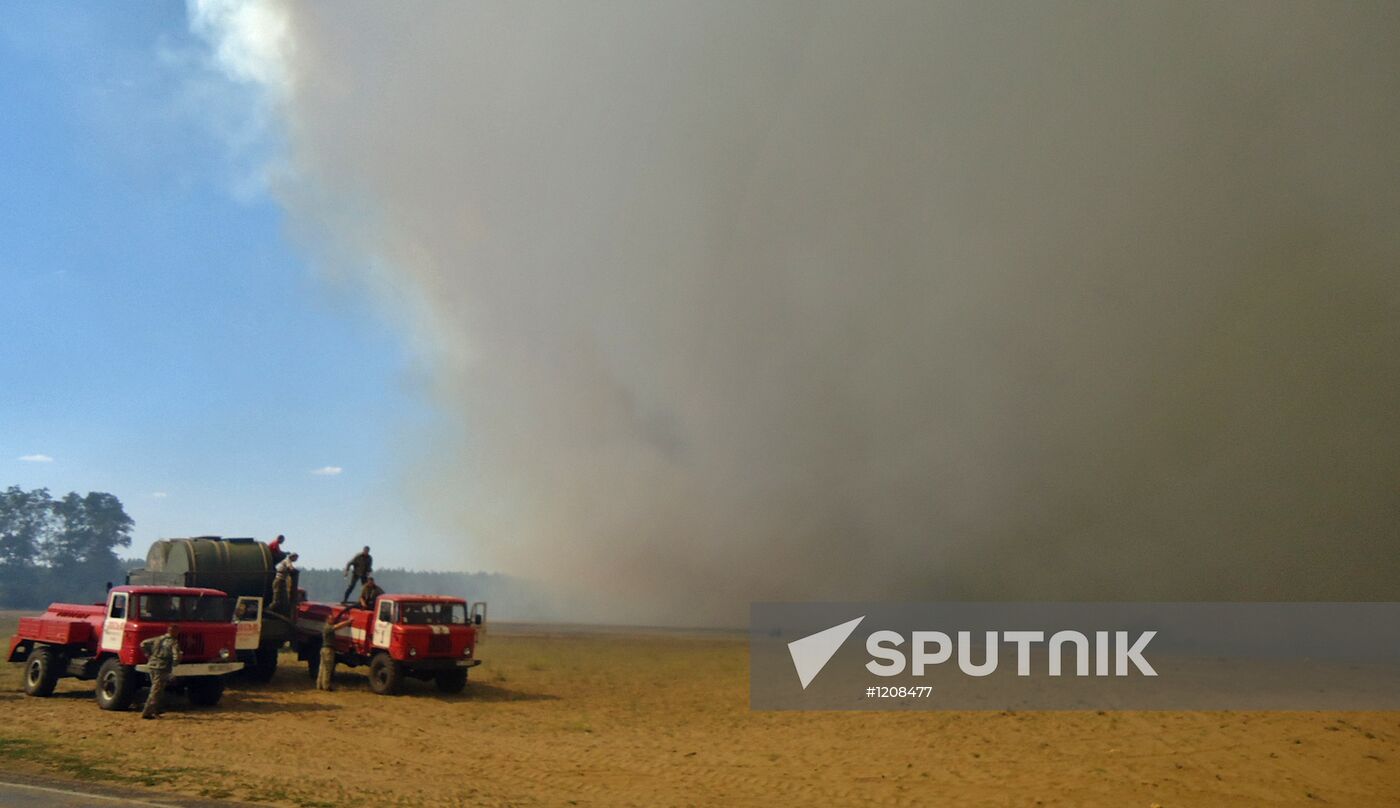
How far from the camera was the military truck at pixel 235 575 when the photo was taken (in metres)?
25.0

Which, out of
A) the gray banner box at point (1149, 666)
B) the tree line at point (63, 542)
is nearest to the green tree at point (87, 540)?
the tree line at point (63, 542)

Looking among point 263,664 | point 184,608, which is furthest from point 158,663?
point 263,664

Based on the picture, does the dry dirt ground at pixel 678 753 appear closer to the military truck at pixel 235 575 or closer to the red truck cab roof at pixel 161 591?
the military truck at pixel 235 575

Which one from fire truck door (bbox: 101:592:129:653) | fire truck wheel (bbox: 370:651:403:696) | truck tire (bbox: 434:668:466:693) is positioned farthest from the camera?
truck tire (bbox: 434:668:466:693)

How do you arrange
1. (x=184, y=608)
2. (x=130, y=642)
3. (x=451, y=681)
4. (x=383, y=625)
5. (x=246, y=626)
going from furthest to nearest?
1. (x=451, y=681)
2. (x=383, y=625)
3. (x=246, y=626)
4. (x=184, y=608)
5. (x=130, y=642)

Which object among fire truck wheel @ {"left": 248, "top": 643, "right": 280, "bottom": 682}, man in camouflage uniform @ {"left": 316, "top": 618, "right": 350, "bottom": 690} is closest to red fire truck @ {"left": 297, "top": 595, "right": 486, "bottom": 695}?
man in camouflage uniform @ {"left": 316, "top": 618, "right": 350, "bottom": 690}

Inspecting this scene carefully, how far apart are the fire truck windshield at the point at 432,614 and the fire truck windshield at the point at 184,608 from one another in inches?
185

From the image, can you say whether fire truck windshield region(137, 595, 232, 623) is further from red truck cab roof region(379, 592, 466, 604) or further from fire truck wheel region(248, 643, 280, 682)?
fire truck wheel region(248, 643, 280, 682)

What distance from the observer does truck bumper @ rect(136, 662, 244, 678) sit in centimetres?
1916

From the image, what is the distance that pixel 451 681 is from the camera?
2534 centimetres

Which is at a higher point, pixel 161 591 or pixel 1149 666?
pixel 161 591

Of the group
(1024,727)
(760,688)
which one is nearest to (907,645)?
(760,688)

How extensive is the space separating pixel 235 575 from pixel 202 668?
6.74 metres

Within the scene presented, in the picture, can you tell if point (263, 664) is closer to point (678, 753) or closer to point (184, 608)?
point (184, 608)
